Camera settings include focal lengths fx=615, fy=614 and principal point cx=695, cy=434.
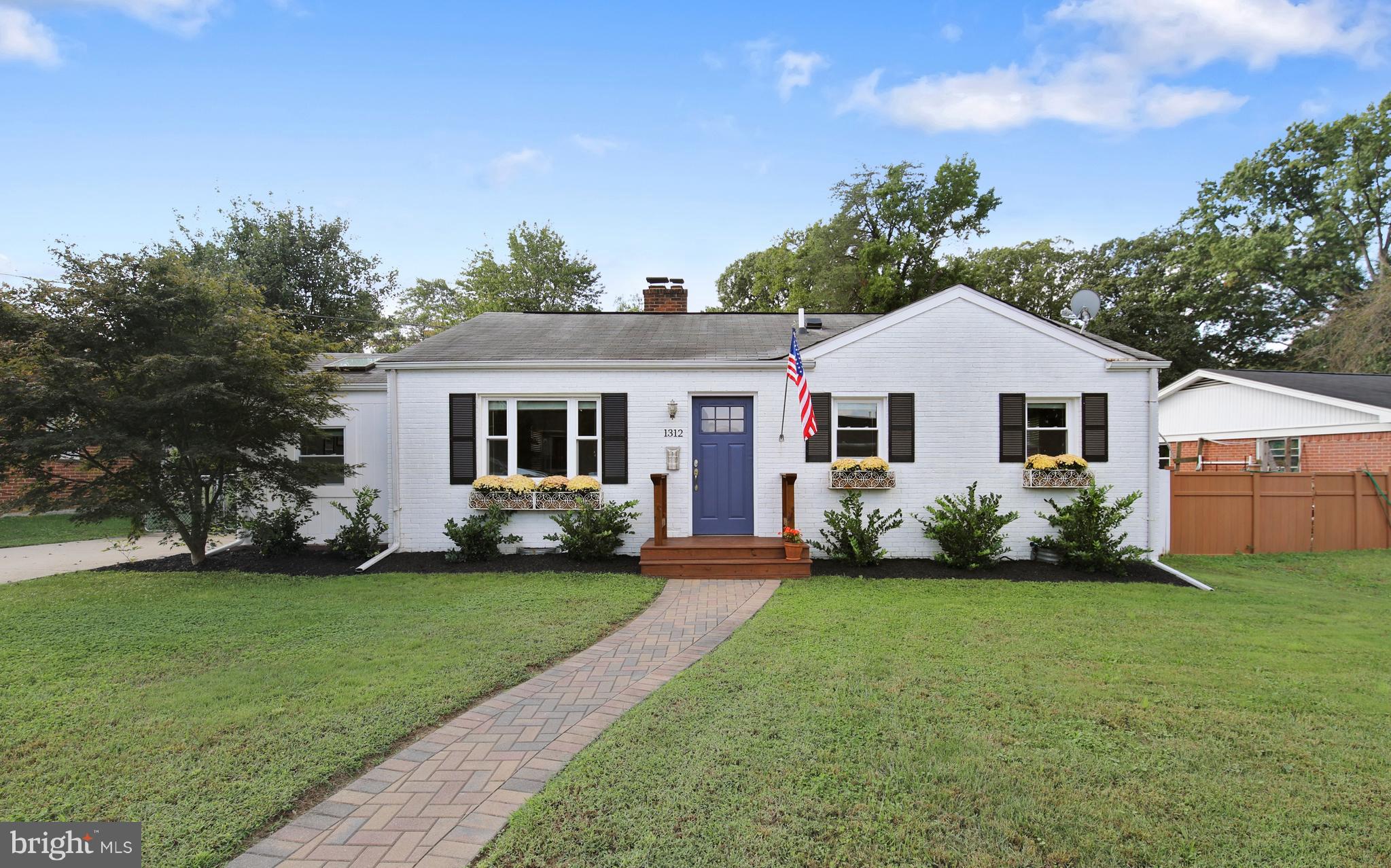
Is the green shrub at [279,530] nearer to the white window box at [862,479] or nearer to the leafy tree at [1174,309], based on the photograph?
the white window box at [862,479]

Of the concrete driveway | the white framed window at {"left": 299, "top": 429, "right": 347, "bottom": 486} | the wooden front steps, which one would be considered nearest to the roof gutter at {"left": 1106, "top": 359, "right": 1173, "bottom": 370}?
the wooden front steps

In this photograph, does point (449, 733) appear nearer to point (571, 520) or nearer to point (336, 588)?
point (336, 588)

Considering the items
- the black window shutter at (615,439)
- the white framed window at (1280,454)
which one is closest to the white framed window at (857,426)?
the black window shutter at (615,439)

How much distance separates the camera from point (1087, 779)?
3000mm

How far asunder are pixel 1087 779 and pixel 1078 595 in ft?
16.1

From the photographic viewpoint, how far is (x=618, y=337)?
34.3ft

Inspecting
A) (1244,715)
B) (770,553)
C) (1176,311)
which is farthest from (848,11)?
(1176,311)

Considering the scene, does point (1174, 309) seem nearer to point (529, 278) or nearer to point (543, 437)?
point (543, 437)

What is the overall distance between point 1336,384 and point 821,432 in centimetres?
1350

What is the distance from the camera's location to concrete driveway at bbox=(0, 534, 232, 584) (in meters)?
8.50

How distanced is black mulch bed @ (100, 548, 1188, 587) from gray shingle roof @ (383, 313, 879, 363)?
2.95 metres

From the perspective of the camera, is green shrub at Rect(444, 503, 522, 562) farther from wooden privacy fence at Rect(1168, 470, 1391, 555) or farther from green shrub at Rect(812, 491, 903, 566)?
wooden privacy fence at Rect(1168, 470, 1391, 555)
